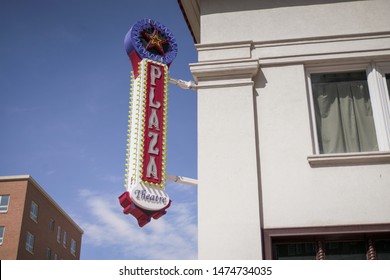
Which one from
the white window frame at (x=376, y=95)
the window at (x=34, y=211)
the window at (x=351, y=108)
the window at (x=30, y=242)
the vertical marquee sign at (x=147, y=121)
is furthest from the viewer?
the window at (x=34, y=211)

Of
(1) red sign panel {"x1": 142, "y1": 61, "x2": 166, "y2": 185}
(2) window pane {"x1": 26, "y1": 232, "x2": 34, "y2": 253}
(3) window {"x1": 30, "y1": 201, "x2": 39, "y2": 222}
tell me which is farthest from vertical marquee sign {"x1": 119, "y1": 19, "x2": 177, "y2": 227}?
(3) window {"x1": 30, "y1": 201, "x2": 39, "y2": 222}

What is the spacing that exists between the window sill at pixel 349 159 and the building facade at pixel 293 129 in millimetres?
14

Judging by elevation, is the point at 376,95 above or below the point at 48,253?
below

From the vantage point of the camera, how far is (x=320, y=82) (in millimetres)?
8930

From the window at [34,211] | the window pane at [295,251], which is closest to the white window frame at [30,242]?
the window at [34,211]

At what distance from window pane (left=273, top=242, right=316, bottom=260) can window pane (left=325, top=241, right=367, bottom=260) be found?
0.70 feet

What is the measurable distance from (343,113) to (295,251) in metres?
2.48

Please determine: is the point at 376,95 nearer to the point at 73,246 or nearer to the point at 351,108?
the point at 351,108

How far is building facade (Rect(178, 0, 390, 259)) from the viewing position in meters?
7.51

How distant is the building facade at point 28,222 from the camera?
5972 centimetres

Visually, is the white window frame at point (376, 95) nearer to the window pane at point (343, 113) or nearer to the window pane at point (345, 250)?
the window pane at point (343, 113)

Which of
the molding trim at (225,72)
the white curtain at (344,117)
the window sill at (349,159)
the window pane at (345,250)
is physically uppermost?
the molding trim at (225,72)

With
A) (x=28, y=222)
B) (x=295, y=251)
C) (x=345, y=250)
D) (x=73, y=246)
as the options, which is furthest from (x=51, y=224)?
(x=345, y=250)

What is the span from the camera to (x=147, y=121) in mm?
10641
